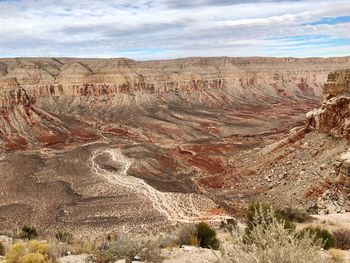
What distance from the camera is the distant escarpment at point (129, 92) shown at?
71688 mm

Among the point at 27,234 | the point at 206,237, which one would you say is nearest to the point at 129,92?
the point at 27,234

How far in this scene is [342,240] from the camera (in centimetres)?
1423

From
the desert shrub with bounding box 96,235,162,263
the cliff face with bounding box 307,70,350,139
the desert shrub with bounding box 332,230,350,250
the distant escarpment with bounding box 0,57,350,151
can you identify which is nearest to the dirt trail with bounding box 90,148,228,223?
the cliff face with bounding box 307,70,350,139

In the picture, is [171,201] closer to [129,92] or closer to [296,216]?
[296,216]

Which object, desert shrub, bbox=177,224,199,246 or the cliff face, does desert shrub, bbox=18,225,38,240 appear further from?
the cliff face

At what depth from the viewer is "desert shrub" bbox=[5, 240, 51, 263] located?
10.1m

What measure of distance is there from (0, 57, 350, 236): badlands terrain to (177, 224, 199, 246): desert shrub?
11.1 meters

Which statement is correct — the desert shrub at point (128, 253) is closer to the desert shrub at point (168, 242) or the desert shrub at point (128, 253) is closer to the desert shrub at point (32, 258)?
the desert shrub at point (32, 258)

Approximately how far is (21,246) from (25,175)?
32769 millimetres

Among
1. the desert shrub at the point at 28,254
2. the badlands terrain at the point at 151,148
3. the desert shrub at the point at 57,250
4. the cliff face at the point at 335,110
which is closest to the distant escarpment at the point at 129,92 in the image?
the badlands terrain at the point at 151,148

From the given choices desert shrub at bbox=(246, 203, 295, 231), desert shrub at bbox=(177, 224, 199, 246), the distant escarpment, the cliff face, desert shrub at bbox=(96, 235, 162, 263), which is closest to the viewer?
desert shrub at bbox=(246, 203, 295, 231)

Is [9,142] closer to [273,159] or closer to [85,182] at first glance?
[85,182]

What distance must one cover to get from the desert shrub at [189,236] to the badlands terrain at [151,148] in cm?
1113

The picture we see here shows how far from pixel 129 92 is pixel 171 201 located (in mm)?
78349
